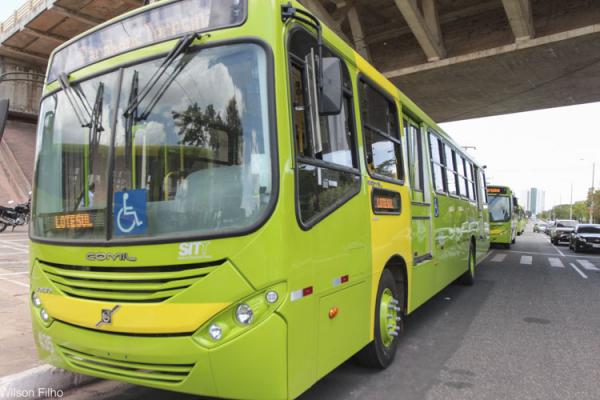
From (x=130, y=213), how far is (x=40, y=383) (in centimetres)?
190

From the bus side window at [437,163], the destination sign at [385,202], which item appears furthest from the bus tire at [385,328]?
the bus side window at [437,163]

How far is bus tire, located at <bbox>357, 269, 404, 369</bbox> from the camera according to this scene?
4.51 m

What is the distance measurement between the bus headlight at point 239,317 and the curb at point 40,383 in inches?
74.3

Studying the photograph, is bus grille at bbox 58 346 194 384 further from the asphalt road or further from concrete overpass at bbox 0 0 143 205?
concrete overpass at bbox 0 0 143 205

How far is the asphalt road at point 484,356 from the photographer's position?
4.21 metres

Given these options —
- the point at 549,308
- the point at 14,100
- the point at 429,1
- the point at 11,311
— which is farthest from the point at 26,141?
the point at 549,308

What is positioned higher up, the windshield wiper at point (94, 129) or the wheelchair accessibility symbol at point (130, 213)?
the windshield wiper at point (94, 129)

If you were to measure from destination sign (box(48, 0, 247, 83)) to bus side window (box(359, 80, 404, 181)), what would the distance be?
1.61 meters

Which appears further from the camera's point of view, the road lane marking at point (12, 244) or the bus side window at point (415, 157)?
the road lane marking at point (12, 244)

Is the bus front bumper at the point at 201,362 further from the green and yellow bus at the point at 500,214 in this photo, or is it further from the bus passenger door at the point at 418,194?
the green and yellow bus at the point at 500,214

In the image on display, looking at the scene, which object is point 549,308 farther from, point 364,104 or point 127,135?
point 127,135

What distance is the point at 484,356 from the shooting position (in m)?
5.33

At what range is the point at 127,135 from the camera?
11.0ft

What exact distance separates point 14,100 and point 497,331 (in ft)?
118
